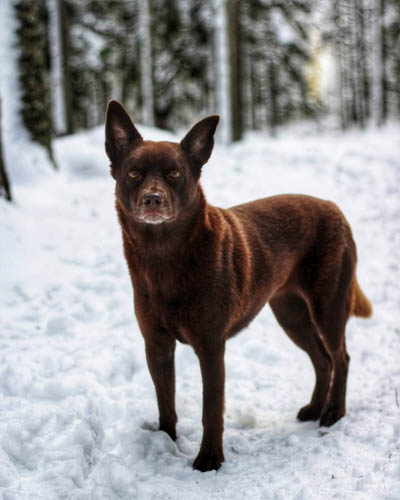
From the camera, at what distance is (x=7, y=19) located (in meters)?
6.47

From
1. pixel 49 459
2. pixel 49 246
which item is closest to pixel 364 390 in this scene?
pixel 49 459

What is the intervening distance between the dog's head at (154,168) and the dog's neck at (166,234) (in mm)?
60

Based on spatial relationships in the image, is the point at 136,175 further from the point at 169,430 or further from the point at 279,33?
the point at 279,33

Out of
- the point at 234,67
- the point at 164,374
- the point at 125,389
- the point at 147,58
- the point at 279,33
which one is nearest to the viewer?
the point at 164,374

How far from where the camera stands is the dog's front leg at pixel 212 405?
306cm

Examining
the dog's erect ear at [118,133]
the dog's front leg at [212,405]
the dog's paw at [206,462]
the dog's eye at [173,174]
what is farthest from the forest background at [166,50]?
the dog's paw at [206,462]

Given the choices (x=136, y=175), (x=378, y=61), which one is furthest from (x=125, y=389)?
(x=378, y=61)

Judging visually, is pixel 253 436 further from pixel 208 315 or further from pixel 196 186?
pixel 196 186

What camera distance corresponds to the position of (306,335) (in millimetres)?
4027

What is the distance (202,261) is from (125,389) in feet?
4.53

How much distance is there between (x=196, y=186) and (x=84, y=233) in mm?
3446

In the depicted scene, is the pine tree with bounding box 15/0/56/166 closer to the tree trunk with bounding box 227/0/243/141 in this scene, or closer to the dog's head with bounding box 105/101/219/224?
the dog's head with bounding box 105/101/219/224

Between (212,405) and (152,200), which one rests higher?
(152,200)

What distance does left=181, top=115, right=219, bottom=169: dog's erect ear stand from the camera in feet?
9.96
